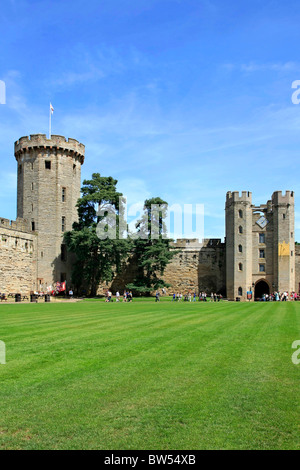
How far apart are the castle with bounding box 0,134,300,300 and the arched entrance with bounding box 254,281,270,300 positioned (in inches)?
4.4

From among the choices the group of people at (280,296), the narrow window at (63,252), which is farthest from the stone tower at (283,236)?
the narrow window at (63,252)

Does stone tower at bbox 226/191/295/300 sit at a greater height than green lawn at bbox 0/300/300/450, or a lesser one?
greater

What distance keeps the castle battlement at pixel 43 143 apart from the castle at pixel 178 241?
0.10 meters

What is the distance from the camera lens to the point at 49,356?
7.88 m

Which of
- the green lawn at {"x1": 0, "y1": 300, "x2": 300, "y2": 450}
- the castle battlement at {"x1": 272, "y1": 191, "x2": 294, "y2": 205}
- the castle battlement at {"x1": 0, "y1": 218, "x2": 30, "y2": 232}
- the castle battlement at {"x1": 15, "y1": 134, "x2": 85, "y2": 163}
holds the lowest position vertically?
the green lawn at {"x1": 0, "y1": 300, "x2": 300, "y2": 450}

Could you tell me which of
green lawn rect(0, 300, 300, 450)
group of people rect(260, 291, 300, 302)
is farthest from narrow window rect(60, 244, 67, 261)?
green lawn rect(0, 300, 300, 450)

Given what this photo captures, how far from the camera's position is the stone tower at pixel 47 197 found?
43125mm

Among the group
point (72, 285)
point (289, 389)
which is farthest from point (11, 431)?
point (72, 285)

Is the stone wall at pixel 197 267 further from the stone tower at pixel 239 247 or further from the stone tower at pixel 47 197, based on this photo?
the stone tower at pixel 47 197

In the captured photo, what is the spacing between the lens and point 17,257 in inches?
1555

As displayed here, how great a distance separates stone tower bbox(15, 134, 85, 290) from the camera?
43125 mm

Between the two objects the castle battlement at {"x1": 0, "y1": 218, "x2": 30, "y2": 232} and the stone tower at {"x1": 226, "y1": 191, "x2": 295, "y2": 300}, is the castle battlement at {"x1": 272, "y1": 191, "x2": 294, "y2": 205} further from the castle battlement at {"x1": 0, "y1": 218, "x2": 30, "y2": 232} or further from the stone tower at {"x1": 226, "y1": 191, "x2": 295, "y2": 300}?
the castle battlement at {"x1": 0, "y1": 218, "x2": 30, "y2": 232}

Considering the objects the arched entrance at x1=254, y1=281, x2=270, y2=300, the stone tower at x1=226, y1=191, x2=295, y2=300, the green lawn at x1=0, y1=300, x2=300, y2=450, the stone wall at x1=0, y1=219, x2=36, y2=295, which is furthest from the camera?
the arched entrance at x1=254, y1=281, x2=270, y2=300

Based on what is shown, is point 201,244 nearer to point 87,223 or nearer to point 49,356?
point 87,223
